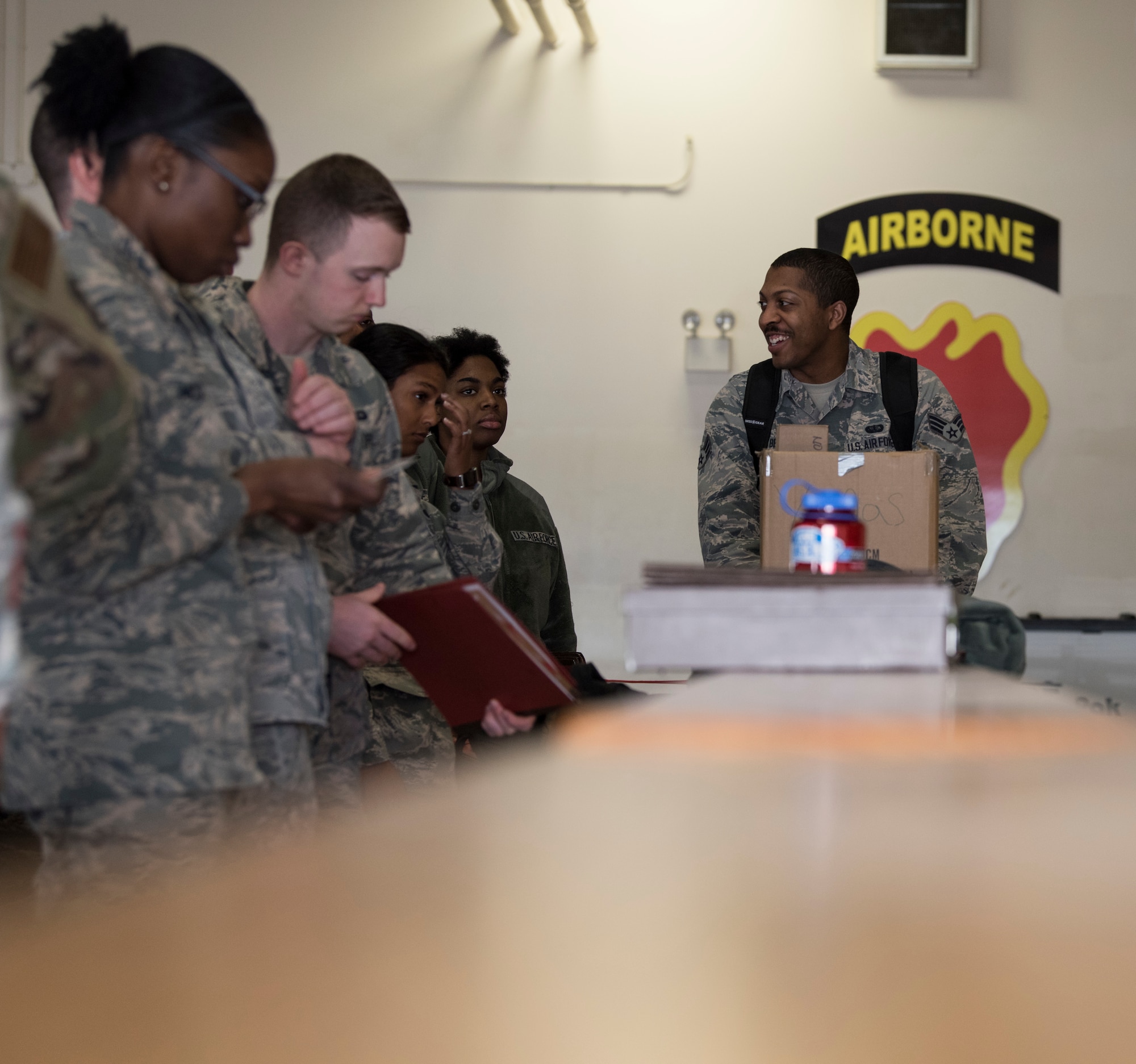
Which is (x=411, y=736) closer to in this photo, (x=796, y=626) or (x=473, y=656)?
(x=473, y=656)

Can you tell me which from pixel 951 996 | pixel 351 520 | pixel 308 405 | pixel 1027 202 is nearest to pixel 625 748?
pixel 951 996

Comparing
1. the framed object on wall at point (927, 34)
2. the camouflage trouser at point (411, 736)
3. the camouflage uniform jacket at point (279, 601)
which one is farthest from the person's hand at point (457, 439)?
the framed object on wall at point (927, 34)

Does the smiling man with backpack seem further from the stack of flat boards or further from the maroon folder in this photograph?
the stack of flat boards

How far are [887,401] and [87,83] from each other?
177 cm

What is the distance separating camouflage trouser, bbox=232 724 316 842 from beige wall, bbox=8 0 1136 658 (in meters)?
3.21

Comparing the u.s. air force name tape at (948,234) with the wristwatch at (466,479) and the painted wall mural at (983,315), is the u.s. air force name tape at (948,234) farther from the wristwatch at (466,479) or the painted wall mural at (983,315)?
the wristwatch at (466,479)

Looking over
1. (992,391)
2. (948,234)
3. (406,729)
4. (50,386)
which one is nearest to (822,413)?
(406,729)

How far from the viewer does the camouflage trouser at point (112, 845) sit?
1112mm

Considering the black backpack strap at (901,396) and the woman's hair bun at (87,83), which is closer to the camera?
the woman's hair bun at (87,83)

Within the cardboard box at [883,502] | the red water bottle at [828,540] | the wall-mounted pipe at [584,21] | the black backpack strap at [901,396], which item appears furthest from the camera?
the wall-mounted pipe at [584,21]

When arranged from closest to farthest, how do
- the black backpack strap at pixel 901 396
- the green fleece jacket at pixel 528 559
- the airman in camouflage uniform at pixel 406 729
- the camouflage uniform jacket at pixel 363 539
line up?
the camouflage uniform jacket at pixel 363 539, the airman in camouflage uniform at pixel 406 729, the black backpack strap at pixel 901 396, the green fleece jacket at pixel 528 559

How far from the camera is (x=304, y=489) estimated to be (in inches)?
47.8

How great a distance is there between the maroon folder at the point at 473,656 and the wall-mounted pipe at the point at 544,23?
3.45 metres

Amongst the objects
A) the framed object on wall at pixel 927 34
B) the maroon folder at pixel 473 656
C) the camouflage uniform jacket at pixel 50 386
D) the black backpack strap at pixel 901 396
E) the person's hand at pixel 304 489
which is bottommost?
the maroon folder at pixel 473 656
